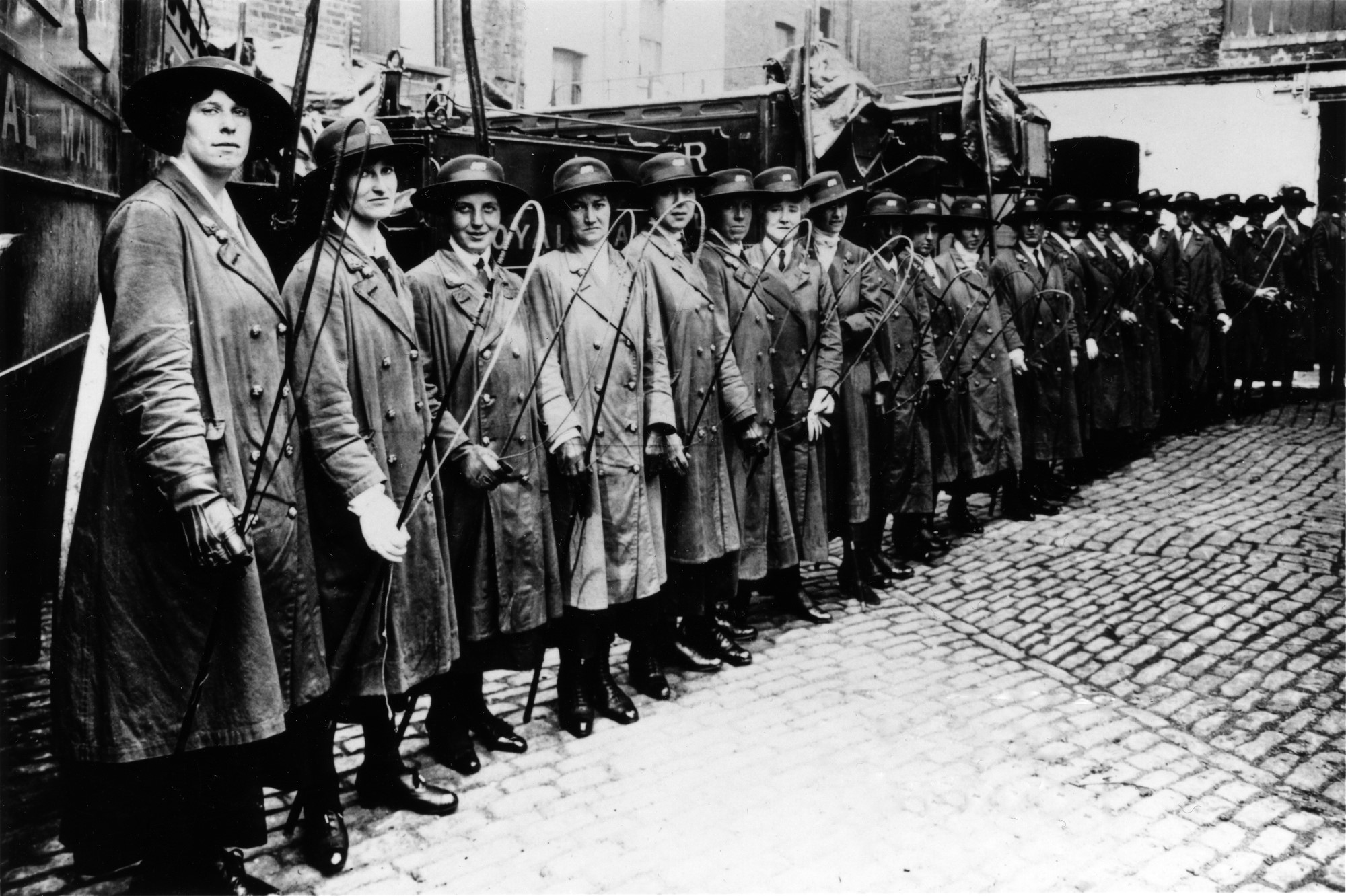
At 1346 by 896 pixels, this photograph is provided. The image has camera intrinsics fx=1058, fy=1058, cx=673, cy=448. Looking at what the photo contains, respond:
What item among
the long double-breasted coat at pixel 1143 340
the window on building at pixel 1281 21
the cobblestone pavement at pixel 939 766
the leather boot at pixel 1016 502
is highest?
the window on building at pixel 1281 21

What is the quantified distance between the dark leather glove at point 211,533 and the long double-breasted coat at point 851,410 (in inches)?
167

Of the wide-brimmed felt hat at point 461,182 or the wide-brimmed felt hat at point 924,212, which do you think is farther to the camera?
the wide-brimmed felt hat at point 924,212

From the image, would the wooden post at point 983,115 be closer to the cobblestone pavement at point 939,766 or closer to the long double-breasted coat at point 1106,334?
the long double-breasted coat at point 1106,334

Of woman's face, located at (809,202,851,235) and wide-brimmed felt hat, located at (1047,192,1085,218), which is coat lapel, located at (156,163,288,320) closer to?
woman's face, located at (809,202,851,235)

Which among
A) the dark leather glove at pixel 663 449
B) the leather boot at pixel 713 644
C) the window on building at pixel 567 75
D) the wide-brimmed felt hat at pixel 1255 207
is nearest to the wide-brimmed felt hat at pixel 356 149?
the dark leather glove at pixel 663 449

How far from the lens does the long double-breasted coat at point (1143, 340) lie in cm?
988

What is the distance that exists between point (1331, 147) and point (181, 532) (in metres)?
17.0

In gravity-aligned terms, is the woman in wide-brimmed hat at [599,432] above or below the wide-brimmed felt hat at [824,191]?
below

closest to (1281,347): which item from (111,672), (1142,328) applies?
(1142,328)

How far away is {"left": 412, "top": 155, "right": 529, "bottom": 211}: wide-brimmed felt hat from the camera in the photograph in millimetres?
4133

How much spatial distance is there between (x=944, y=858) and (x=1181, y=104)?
16.4 metres

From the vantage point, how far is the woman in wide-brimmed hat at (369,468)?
3379 millimetres

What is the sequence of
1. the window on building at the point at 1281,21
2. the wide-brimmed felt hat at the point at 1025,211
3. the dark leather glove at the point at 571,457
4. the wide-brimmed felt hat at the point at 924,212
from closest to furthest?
the dark leather glove at the point at 571,457
the wide-brimmed felt hat at the point at 924,212
the wide-brimmed felt hat at the point at 1025,211
the window on building at the point at 1281,21

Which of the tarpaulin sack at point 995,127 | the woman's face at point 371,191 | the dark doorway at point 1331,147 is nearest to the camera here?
the woman's face at point 371,191
